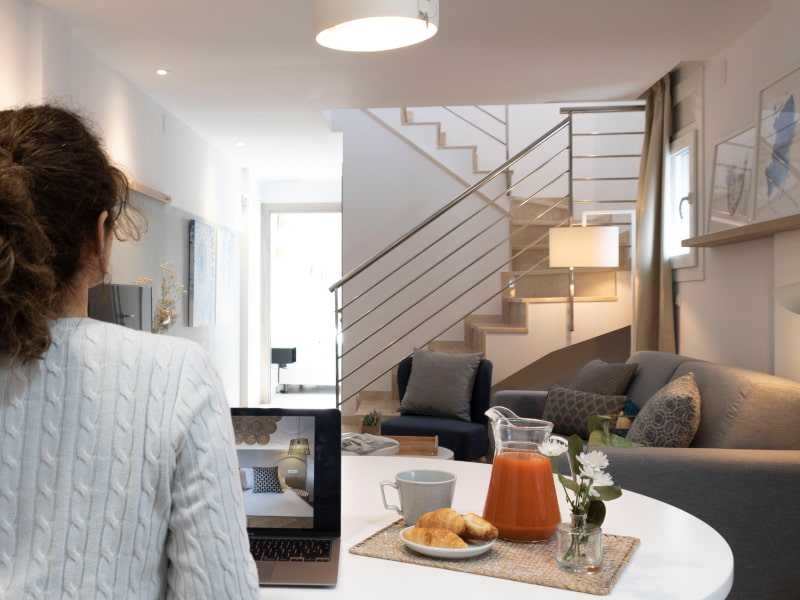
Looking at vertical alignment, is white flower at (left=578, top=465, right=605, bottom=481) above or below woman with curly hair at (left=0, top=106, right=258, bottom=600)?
below

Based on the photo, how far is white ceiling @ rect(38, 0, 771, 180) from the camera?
3.55m

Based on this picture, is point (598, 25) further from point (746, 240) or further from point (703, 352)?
point (703, 352)

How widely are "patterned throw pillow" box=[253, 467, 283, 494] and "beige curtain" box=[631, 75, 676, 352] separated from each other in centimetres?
402

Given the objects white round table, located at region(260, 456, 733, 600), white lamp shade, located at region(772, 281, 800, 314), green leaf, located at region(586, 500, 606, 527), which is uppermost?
white lamp shade, located at region(772, 281, 800, 314)

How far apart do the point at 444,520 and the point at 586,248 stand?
12.7 feet

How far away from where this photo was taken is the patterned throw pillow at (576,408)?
12.3 ft

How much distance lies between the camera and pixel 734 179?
3838mm

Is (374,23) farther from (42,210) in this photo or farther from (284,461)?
(42,210)

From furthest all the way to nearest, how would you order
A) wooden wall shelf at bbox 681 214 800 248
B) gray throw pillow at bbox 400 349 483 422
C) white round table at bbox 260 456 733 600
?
gray throw pillow at bbox 400 349 483 422, wooden wall shelf at bbox 681 214 800 248, white round table at bbox 260 456 733 600

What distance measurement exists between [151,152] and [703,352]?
12.4 ft

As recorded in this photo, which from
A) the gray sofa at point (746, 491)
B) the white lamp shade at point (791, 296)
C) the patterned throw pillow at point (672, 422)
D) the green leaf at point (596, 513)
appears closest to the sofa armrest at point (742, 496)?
the gray sofa at point (746, 491)

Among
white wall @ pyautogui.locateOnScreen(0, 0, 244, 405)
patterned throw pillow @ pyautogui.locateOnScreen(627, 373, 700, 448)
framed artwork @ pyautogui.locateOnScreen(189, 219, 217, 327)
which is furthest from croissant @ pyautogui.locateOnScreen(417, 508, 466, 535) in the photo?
framed artwork @ pyautogui.locateOnScreen(189, 219, 217, 327)

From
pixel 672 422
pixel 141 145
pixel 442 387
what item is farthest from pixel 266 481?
pixel 141 145

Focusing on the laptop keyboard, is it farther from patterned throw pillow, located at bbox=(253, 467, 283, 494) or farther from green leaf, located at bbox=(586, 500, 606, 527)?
green leaf, located at bbox=(586, 500, 606, 527)
